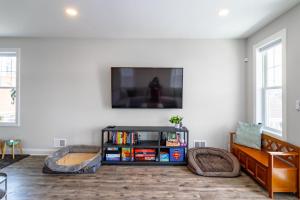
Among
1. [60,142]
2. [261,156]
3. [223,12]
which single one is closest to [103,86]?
[60,142]

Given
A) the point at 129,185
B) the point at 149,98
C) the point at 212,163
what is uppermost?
the point at 149,98

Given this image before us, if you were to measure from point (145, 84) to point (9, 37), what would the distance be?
120 inches

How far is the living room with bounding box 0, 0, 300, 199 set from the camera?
2559mm

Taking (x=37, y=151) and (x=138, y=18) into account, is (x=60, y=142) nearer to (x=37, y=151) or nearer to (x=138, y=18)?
(x=37, y=151)

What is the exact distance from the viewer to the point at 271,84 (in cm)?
327

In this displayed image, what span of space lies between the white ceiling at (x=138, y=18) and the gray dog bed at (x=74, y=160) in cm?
227

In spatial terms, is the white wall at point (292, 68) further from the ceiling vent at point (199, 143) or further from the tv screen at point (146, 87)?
the tv screen at point (146, 87)

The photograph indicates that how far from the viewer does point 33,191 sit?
8.13 feet

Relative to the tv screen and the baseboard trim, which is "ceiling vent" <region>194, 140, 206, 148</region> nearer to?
the tv screen

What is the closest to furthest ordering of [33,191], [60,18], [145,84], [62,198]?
[62,198], [33,191], [60,18], [145,84]

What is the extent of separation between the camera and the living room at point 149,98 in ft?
8.39

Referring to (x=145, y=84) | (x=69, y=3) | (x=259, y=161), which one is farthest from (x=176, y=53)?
(x=259, y=161)

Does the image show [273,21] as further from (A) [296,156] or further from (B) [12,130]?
(B) [12,130]

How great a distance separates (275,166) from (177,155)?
4.96 ft
